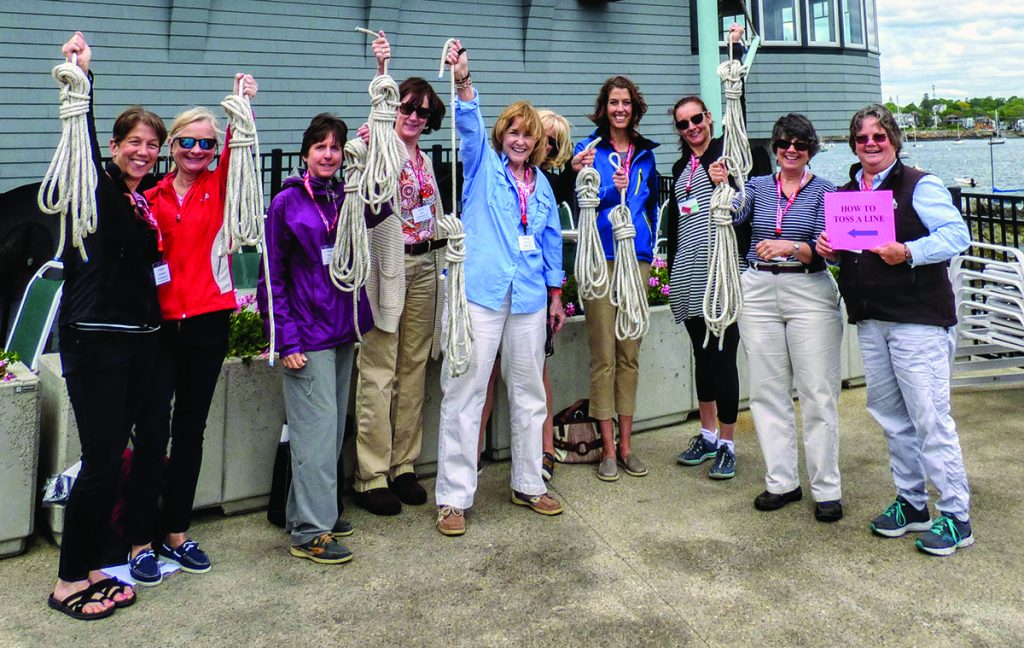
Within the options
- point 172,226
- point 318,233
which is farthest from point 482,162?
point 172,226

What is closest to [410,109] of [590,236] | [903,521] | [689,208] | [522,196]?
[522,196]

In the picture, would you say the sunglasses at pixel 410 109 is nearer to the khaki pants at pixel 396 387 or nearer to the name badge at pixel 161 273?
the khaki pants at pixel 396 387

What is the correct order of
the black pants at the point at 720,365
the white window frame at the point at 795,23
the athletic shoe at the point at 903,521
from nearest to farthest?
the athletic shoe at the point at 903,521, the black pants at the point at 720,365, the white window frame at the point at 795,23

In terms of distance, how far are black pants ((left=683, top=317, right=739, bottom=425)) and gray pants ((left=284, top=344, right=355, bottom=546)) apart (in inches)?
70.4

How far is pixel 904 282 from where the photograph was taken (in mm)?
3133

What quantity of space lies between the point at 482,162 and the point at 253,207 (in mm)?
960

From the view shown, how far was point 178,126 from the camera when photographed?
2.92m

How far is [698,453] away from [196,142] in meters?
2.72

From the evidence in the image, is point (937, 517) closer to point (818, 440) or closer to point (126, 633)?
point (818, 440)

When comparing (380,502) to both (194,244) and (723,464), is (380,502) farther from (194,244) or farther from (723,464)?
(723,464)

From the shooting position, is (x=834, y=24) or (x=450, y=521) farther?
(x=834, y=24)

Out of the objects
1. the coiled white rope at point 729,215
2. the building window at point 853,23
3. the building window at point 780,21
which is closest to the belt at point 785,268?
the coiled white rope at point 729,215

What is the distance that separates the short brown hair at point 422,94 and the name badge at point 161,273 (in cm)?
119

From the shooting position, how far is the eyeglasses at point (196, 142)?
290 centimetres
